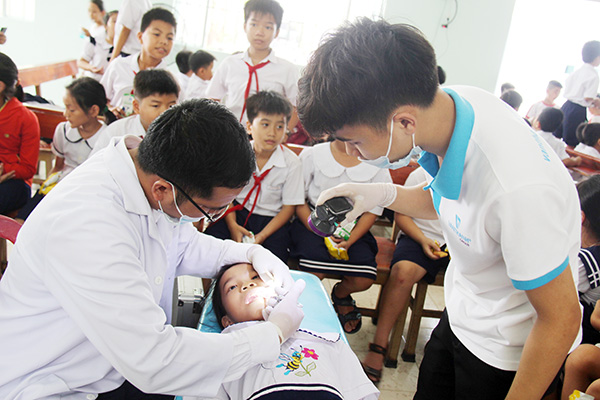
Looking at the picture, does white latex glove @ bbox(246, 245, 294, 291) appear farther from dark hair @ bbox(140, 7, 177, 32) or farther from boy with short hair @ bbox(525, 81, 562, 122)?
boy with short hair @ bbox(525, 81, 562, 122)

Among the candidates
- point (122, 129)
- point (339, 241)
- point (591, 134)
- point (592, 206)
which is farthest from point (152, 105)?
point (591, 134)

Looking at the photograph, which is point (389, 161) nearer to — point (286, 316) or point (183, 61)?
point (286, 316)

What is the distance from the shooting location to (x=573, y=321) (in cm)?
108

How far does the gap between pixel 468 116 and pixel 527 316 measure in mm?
578

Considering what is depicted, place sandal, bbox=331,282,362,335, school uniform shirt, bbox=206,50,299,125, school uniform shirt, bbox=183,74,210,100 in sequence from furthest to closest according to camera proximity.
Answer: school uniform shirt, bbox=183,74,210,100
school uniform shirt, bbox=206,50,299,125
sandal, bbox=331,282,362,335

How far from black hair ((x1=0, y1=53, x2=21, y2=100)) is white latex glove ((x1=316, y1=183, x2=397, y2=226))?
242 centimetres

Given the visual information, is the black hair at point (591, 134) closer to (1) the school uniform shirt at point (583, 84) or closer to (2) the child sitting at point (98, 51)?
(1) the school uniform shirt at point (583, 84)

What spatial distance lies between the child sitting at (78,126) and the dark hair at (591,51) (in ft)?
24.1

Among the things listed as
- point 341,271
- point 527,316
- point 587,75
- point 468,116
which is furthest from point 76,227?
point 587,75

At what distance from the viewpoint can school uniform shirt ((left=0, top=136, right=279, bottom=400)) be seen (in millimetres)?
1128

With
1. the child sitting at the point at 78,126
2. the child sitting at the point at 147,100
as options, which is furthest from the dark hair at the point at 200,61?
the child sitting at the point at 147,100

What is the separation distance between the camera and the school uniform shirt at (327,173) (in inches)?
118

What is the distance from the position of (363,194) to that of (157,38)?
9.36ft

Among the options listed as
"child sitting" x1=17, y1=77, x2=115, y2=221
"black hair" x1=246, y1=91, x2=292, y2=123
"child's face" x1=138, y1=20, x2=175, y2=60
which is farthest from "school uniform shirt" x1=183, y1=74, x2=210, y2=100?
"black hair" x1=246, y1=91, x2=292, y2=123
